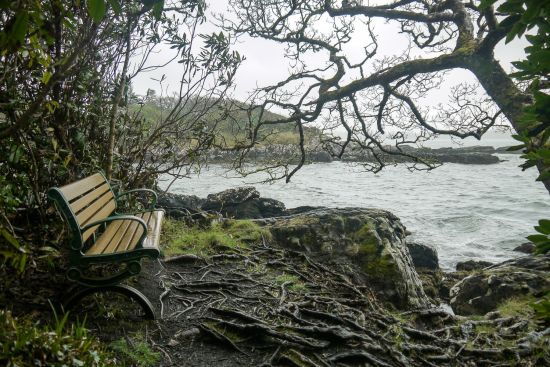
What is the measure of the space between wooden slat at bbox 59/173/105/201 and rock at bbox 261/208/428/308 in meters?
3.32

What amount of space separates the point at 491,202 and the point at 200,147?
20616mm

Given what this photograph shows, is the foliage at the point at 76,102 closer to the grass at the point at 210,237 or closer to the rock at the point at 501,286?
the grass at the point at 210,237

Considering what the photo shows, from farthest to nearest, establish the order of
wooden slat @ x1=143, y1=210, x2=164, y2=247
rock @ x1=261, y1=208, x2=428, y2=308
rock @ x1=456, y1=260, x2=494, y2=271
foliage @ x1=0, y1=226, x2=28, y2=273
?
rock @ x1=456, y1=260, x2=494, y2=271, rock @ x1=261, y1=208, x2=428, y2=308, wooden slat @ x1=143, y1=210, x2=164, y2=247, foliage @ x1=0, y1=226, x2=28, y2=273

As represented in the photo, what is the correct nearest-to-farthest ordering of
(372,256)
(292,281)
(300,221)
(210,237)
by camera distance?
(292,281)
(372,256)
(210,237)
(300,221)

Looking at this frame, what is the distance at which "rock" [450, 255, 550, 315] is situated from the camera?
519cm

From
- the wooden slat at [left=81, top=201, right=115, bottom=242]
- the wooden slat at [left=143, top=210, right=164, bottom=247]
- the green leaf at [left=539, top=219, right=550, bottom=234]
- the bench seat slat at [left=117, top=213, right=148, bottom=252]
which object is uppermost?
the green leaf at [left=539, top=219, right=550, bottom=234]

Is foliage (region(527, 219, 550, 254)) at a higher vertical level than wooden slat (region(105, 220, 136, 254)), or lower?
higher

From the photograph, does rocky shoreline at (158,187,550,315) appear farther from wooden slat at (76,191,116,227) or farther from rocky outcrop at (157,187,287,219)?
rocky outcrop at (157,187,287,219)

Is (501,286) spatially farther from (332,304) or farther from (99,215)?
(99,215)

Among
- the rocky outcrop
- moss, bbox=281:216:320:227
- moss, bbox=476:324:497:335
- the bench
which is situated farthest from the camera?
the rocky outcrop

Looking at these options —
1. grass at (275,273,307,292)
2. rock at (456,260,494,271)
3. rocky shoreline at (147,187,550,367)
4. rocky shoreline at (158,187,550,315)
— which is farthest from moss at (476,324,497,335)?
rock at (456,260,494,271)

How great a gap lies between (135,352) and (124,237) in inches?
44.9

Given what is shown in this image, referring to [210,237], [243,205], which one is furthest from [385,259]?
[243,205]

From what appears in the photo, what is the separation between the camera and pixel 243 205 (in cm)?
1108
